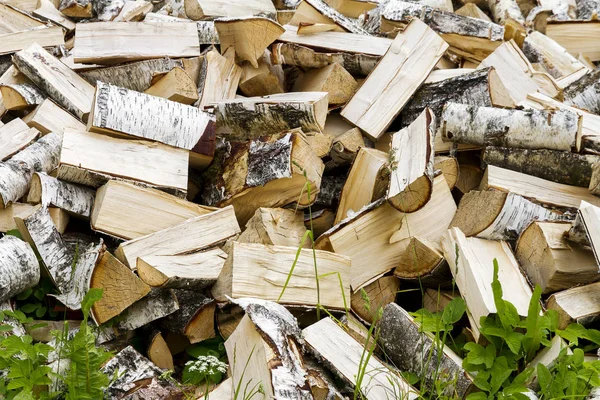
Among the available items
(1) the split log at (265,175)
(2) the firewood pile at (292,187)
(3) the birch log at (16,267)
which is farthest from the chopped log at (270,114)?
(3) the birch log at (16,267)

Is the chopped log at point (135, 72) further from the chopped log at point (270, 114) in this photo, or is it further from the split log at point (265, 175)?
the split log at point (265, 175)

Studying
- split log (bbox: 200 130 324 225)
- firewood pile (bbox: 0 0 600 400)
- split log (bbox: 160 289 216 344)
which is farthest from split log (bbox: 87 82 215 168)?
split log (bbox: 160 289 216 344)

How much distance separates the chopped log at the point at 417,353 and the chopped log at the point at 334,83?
3.88ft

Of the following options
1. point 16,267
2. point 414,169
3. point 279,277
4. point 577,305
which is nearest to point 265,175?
point 279,277

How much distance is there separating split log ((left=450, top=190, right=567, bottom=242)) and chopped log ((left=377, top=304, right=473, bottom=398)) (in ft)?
1.63

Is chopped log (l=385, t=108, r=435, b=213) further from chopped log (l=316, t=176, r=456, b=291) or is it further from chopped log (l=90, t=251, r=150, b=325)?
chopped log (l=90, t=251, r=150, b=325)

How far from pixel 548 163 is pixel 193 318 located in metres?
1.54

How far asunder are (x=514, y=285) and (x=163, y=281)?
1196 millimetres

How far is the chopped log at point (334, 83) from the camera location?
346 centimetres

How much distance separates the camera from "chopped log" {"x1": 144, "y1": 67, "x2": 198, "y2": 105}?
3.30 metres

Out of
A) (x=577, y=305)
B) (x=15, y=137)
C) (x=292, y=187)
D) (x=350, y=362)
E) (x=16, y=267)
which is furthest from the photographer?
(x=15, y=137)

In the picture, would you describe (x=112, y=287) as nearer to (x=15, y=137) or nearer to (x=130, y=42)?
(x=15, y=137)

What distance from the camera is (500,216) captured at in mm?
2846

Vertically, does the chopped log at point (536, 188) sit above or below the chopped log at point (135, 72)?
below
